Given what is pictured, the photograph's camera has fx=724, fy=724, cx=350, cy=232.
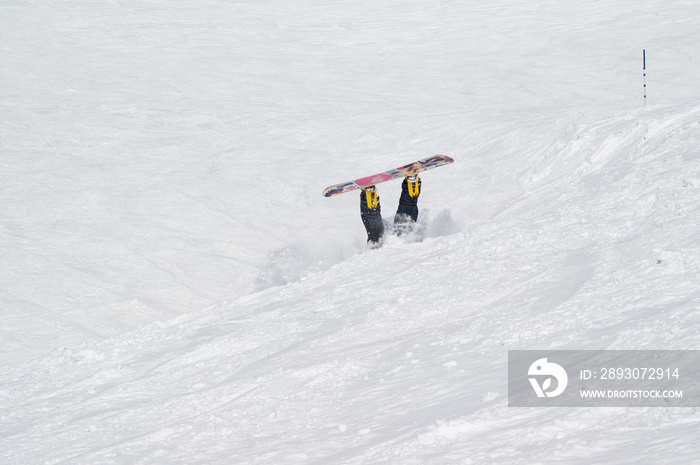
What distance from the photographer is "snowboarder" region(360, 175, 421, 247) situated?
1179 centimetres

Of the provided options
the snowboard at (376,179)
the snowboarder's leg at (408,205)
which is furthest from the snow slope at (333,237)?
A: the snowboard at (376,179)

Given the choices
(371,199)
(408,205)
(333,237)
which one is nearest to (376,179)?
(371,199)

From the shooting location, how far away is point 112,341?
32.3 feet

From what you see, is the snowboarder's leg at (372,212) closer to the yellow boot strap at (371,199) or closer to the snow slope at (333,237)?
the yellow boot strap at (371,199)

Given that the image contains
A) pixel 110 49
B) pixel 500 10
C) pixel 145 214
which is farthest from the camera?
pixel 500 10

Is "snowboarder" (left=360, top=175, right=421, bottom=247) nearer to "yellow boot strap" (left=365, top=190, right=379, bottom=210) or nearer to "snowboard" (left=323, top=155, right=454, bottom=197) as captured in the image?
"yellow boot strap" (left=365, top=190, right=379, bottom=210)

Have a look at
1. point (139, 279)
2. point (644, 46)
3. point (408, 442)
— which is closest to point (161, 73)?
point (139, 279)

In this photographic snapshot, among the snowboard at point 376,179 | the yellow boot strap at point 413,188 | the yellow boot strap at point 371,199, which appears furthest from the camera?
the yellow boot strap at point 413,188

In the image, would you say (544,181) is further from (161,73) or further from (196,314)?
(161,73)

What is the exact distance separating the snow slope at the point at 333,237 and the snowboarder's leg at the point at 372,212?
2.59ft

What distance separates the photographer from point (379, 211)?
11.9 m

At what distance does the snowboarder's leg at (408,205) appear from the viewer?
12047 mm

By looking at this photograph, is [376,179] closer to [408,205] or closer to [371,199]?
[371,199]

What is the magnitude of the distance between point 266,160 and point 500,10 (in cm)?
→ 1800
